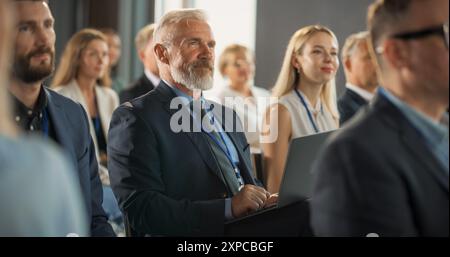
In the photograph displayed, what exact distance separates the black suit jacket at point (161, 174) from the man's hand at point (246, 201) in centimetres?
3

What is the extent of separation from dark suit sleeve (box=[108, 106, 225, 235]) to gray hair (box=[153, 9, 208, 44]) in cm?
31

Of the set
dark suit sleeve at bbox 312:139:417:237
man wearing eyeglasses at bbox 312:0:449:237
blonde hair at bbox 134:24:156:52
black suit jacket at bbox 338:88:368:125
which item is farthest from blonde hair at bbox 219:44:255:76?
dark suit sleeve at bbox 312:139:417:237

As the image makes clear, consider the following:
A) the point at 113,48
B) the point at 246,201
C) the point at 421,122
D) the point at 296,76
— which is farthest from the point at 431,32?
the point at 113,48

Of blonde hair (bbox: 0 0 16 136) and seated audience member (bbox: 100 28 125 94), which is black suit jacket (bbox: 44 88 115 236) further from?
seated audience member (bbox: 100 28 125 94)

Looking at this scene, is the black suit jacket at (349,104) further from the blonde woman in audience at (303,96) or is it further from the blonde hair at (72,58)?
the blonde hair at (72,58)

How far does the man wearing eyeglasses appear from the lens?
4.27 ft

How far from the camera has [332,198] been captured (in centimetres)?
129

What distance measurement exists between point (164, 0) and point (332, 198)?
3.16 metres

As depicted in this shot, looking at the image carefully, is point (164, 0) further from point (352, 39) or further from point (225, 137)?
point (225, 137)

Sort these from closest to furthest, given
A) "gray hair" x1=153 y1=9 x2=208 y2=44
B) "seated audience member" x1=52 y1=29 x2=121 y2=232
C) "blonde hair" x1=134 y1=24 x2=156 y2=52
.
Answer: "gray hair" x1=153 y1=9 x2=208 y2=44, "seated audience member" x1=52 y1=29 x2=121 y2=232, "blonde hair" x1=134 y1=24 x2=156 y2=52

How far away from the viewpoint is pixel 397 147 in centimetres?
133

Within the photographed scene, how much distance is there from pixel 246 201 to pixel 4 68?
126 cm

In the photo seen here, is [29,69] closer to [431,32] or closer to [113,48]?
[431,32]
